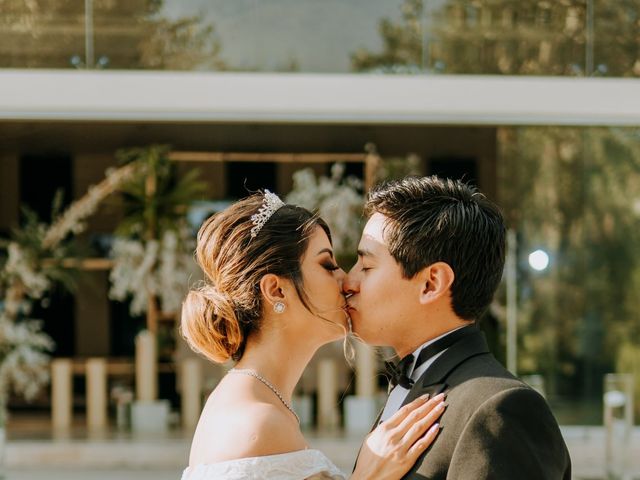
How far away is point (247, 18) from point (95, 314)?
3457mm

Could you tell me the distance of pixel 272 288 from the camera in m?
2.25

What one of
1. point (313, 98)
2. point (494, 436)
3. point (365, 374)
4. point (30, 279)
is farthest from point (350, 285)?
point (30, 279)

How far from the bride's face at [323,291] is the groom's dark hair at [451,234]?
11.5 inches

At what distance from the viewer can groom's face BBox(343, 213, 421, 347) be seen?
2.01 m

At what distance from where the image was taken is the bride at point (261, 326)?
2088mm

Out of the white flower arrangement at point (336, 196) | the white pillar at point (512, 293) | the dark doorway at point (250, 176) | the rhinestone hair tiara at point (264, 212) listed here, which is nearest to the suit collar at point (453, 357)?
the rhinestone hair tiara at point (264, 212)

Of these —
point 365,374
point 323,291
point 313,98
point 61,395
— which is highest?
point 313,98

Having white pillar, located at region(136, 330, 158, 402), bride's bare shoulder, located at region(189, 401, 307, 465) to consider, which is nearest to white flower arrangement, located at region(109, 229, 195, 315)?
white pillar, located at region(136, 330, 158, 402)

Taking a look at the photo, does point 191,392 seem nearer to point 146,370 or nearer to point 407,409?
point 146,370

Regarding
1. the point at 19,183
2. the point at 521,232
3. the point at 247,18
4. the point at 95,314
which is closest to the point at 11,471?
the point at 95,314

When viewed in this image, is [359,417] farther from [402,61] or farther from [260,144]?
[402,61]

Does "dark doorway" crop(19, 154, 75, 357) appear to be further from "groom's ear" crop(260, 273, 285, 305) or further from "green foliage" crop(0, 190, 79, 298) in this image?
"groom's ear" crop(260, 273, 285, 305)

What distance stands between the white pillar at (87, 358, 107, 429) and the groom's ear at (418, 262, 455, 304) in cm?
791

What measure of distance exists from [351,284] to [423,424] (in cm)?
44
